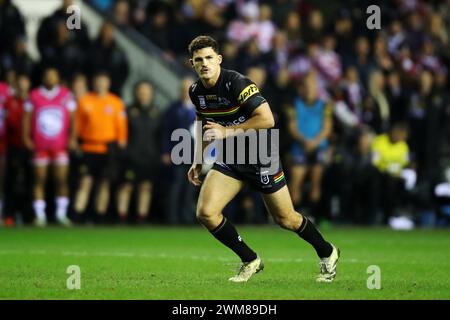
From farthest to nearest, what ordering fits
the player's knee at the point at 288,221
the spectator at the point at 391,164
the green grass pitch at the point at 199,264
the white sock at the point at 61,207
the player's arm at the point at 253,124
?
the spectator at the point at 391,164 → the white sock at the point at 61,207 → the player's knee at the point at 288,221 → the player's arm at the point at 253,124 → the green grass pitch at the point at 199,264

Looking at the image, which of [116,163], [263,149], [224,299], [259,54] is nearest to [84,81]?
[116,163]

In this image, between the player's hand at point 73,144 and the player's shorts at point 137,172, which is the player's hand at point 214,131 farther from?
the player's shorts at point 137,172

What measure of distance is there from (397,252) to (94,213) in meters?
7.01

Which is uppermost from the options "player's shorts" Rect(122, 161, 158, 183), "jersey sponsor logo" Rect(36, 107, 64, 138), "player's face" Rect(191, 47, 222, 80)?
"player's face" Rect(191, 47, 222, 80)

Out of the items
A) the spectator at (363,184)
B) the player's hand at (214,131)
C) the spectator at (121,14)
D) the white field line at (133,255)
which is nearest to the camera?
the player's hand at (214,131)

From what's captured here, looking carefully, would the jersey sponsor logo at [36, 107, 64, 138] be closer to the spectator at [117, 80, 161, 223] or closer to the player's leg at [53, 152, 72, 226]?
the player's leg at [53, 152, 72, 226]

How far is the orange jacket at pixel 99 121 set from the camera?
1870 centimetres

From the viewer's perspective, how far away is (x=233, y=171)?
1020 centimetres

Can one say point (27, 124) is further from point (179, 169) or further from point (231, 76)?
point (231, 76)

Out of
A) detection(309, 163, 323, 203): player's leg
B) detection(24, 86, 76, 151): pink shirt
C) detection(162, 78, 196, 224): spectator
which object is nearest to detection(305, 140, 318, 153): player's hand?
detection(309, 163, 323, 203): player's leg

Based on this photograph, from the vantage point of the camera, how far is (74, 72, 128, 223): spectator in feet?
61.4

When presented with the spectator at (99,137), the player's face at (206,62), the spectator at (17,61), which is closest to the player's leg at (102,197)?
the spectator at (99,137)

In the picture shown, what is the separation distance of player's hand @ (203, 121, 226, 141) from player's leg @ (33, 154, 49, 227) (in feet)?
29.7

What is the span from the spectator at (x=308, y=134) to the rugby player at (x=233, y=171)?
29.6 feet
